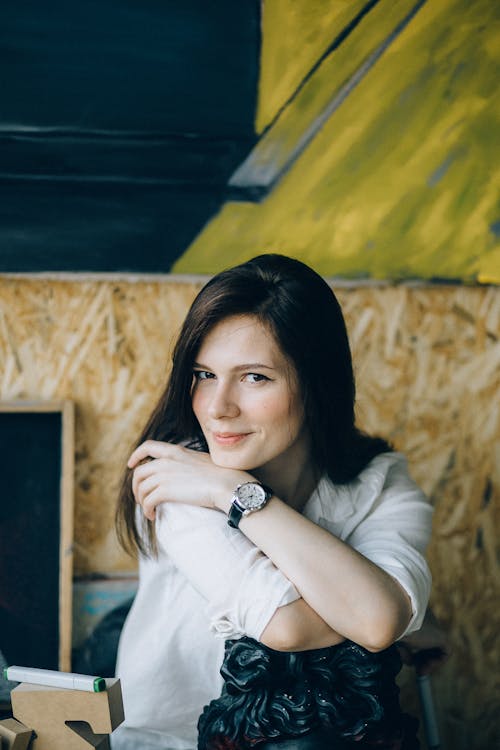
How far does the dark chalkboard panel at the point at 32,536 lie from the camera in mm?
2041

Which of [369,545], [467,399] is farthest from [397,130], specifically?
[369,545]

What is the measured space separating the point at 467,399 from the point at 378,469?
605 mm

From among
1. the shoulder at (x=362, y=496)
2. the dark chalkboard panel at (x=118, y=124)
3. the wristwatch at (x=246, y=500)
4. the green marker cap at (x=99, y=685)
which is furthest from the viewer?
the dark chalkboard panel at (x=118, y=124)

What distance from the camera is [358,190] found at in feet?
6.88

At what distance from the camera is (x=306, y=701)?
1.31m

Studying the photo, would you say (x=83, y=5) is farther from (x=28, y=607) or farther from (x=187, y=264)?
(x=28, y=607)

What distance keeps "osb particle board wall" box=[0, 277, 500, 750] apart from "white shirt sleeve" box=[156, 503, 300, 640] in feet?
2.11

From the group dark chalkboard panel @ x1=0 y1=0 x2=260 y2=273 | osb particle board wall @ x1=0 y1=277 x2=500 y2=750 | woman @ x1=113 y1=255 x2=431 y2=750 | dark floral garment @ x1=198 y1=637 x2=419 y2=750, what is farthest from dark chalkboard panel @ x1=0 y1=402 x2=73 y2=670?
dark floral garment @ x1=198 y1=637 x2=419 y2=750

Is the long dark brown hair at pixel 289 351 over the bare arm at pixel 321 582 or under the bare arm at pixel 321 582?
over

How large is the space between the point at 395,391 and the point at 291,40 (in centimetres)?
96

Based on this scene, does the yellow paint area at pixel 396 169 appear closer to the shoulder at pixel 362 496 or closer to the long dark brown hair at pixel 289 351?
the long dark brown hair at pixel 289 351

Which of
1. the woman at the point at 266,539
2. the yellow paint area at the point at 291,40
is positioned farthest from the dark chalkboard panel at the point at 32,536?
the yellow paint area at the point at 291,40

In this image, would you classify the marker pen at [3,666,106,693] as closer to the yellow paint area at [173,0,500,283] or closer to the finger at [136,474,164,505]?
the finger at [136,474,164,505]

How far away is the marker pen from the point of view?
A: 1.30 metres
